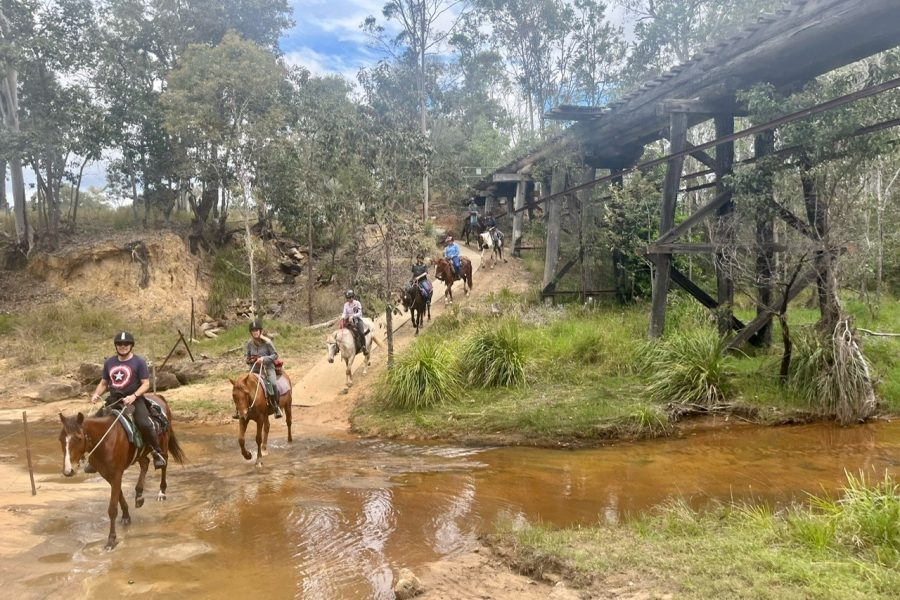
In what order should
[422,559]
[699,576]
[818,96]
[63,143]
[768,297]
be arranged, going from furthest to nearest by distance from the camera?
[63,143] < [768,297] < [818,96] < [422,559] < [699,576]

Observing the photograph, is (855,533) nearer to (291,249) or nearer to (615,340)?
(615,340)

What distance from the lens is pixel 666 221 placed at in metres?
12.6

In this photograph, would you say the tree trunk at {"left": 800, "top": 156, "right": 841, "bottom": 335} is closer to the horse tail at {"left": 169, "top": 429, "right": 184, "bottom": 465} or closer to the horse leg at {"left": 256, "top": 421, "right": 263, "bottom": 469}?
the horse leg at {"left": 256, "top": 421, "right": 263, "bottom": 469}

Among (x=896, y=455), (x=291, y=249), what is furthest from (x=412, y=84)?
(x=896, y=455)

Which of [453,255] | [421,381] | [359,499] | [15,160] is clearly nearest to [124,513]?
[359,499]

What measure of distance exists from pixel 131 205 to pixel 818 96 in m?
28.8

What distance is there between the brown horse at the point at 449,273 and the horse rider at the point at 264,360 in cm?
1011

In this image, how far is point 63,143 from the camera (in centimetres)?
2164

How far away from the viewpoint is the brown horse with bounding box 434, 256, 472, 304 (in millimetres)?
19439

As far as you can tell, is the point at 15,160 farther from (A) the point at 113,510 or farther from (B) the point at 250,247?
(A) the point at 113,510

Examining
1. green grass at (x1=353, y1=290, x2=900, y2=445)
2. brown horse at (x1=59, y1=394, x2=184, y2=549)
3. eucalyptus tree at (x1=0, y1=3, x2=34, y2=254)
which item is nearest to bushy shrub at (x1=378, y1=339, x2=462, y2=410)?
green grass at (x1=353, y1=290, x2=900, y2=445)

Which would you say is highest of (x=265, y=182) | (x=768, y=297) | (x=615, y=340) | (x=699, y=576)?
(x=265, y=182)

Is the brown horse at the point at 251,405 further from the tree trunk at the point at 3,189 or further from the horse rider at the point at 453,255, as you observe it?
the tree trunk at the point at 3,189

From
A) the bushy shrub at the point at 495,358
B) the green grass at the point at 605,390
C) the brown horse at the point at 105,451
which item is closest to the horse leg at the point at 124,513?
the brown horse at the point at 105,451
